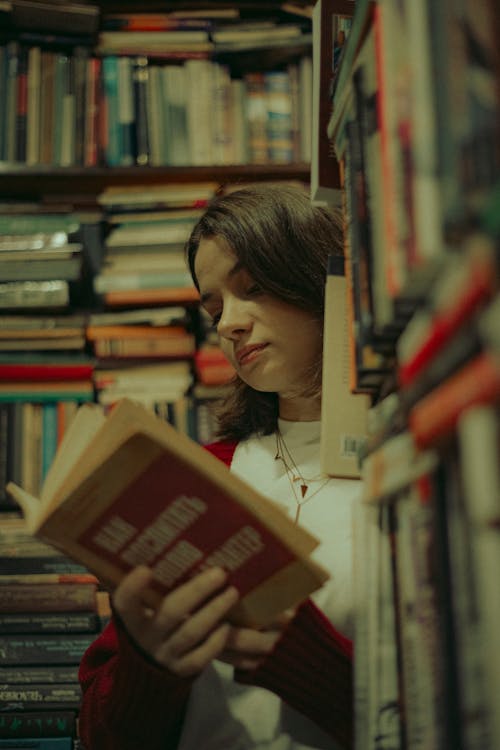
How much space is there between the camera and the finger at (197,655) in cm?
68

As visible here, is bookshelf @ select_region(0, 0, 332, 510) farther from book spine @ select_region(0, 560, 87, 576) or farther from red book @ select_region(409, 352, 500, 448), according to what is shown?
red book @ select_region(409, 352, 500, 448)

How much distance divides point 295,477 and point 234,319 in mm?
268

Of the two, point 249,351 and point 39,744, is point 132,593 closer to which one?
point 249,351

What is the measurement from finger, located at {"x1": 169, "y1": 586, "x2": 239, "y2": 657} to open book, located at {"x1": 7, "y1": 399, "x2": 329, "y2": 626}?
20 mm

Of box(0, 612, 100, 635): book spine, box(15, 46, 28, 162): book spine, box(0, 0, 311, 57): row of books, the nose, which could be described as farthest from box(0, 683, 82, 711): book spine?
box(0, 0, 311, 57): row of books

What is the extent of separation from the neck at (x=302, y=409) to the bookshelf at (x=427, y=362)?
0.51 m

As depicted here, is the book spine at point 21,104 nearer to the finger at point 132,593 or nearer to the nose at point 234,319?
the nose at point 234,319

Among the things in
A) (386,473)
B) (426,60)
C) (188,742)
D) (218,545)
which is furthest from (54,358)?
(426,60)

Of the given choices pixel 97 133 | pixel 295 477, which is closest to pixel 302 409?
pixel 295 477

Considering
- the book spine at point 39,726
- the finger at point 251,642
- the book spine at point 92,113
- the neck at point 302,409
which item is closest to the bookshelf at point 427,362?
the finger at point 251,642

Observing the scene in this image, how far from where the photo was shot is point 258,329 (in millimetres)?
1072

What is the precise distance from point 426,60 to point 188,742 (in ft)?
2.84

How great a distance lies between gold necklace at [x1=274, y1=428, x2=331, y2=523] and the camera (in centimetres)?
107

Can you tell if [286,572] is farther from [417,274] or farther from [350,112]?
[350,112]
